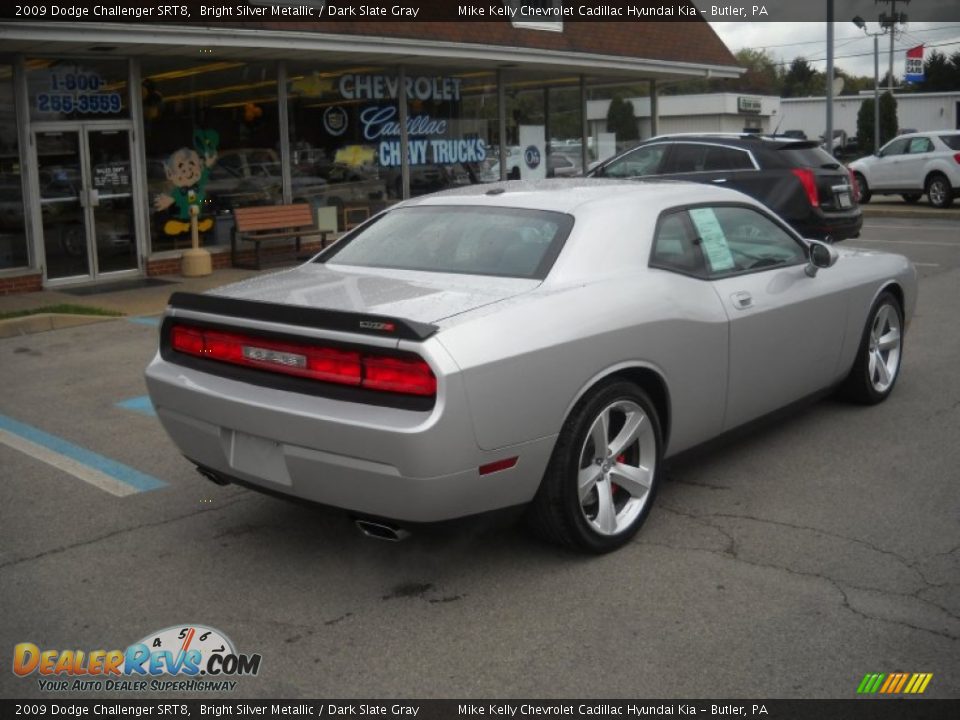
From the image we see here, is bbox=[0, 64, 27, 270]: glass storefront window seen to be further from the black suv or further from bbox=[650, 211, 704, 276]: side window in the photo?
bbox=[650, 211, 704, 276]: side window

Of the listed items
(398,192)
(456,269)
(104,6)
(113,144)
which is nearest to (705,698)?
(456,269)

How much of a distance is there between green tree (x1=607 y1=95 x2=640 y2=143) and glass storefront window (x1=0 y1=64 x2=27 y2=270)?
13290 millimetres

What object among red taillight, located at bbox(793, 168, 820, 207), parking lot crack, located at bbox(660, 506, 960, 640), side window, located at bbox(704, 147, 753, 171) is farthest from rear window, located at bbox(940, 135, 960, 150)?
parking lot crack, located at bbox(660, 506, 960, 640)

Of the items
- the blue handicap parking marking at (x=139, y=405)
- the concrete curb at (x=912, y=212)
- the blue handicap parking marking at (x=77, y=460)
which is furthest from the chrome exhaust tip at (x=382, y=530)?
the concrete curb at (x=912, y=212)

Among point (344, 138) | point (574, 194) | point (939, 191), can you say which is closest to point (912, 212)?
A: point (939, 191)

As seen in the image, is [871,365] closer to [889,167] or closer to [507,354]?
[507,354]

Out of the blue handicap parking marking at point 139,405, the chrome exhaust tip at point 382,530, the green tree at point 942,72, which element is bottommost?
the blue handicap parking marking at point 139,405

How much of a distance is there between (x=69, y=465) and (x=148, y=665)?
8.79ft

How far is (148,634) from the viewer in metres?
3.98

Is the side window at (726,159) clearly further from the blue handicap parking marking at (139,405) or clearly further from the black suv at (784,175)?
the blue handicap parking marking at (139,405)

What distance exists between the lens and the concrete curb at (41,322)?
1041 cm

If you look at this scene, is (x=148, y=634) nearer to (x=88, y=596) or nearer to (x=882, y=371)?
(x=88, y=596)

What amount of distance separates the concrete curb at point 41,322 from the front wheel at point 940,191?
1892 centimetres

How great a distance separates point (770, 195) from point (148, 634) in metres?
10.5
